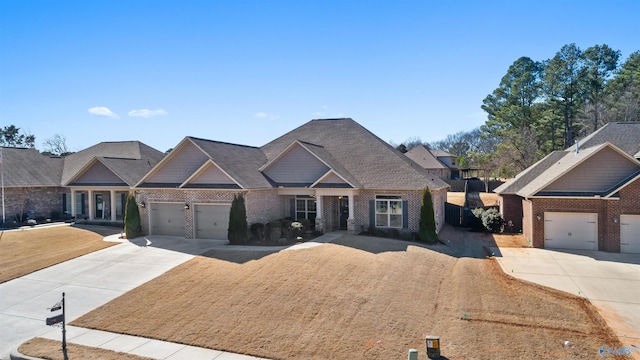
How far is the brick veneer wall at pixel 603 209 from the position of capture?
58.4 ft

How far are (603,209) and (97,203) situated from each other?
3234cm

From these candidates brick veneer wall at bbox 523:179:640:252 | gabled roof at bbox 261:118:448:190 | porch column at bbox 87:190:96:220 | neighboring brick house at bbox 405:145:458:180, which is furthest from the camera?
neighboring brick house at bbox 405:145:458:180

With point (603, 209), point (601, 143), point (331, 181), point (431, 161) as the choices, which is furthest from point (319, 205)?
point (431, 161)

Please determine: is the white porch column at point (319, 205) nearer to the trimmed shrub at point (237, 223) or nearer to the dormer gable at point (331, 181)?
the dormer gable at point (331, 181)

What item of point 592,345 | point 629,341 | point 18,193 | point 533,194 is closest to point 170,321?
point 592,345

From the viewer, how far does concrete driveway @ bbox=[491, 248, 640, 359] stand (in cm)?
1066

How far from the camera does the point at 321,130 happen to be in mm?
28672

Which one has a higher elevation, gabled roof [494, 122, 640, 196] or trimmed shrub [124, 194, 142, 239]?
gabled roof [494, 122, 640, 196]

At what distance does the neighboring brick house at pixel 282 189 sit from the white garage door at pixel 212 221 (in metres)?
0.06

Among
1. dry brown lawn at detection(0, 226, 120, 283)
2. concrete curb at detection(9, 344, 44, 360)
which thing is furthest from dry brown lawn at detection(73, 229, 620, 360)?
dry brown lawn at detection(0, 226, 120, 283)

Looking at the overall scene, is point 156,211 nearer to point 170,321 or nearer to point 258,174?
point 258,174

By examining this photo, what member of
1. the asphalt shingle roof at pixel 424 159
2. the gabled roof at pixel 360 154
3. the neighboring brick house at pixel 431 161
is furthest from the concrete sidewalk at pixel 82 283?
the neighboring brick house at pixel 431 161

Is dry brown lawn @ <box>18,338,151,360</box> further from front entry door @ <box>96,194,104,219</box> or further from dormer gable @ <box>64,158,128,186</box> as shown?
front entry door @ <box>96,194,104,219</box>

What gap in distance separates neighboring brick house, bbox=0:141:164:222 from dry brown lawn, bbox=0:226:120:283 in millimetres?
3104
